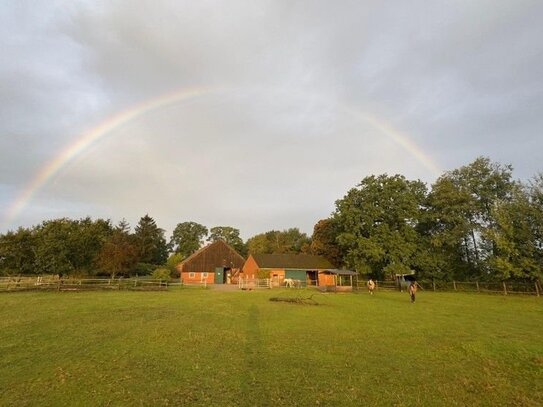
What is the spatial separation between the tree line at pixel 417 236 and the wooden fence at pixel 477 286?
0.85 m

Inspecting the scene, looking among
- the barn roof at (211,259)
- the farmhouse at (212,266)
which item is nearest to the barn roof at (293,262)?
the barn roof at (211,259)

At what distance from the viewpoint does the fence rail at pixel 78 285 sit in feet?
106

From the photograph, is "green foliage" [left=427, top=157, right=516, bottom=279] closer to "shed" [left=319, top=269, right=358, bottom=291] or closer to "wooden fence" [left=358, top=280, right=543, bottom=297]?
"wooden fence" [left=358, top=280, right=543, bottom=297]

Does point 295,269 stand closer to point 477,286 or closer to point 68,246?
point 477,286

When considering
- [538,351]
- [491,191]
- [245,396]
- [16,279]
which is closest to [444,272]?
[491,191]

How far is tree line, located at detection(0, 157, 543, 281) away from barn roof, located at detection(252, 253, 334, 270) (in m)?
4.78

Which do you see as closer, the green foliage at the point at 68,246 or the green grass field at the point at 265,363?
the green grass field at the point at 265,363

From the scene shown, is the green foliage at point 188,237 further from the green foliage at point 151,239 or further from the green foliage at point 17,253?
the green foliage at point 17,253

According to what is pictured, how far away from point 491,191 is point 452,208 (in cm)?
504

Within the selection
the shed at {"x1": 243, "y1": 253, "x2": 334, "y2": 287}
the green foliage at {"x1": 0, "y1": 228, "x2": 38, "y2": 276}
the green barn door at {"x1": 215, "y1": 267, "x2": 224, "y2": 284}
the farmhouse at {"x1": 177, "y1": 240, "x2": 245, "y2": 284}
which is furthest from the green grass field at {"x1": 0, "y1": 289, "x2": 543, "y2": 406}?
the green foliage at {"x1": 0, "y1": 228, "x2": 38, "y2": 276}

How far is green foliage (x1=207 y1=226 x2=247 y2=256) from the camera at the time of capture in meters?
97.7

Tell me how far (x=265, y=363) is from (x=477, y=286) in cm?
3683

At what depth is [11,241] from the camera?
57.8 meters

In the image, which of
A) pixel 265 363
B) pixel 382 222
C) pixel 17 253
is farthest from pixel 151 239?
pixel 265 363
